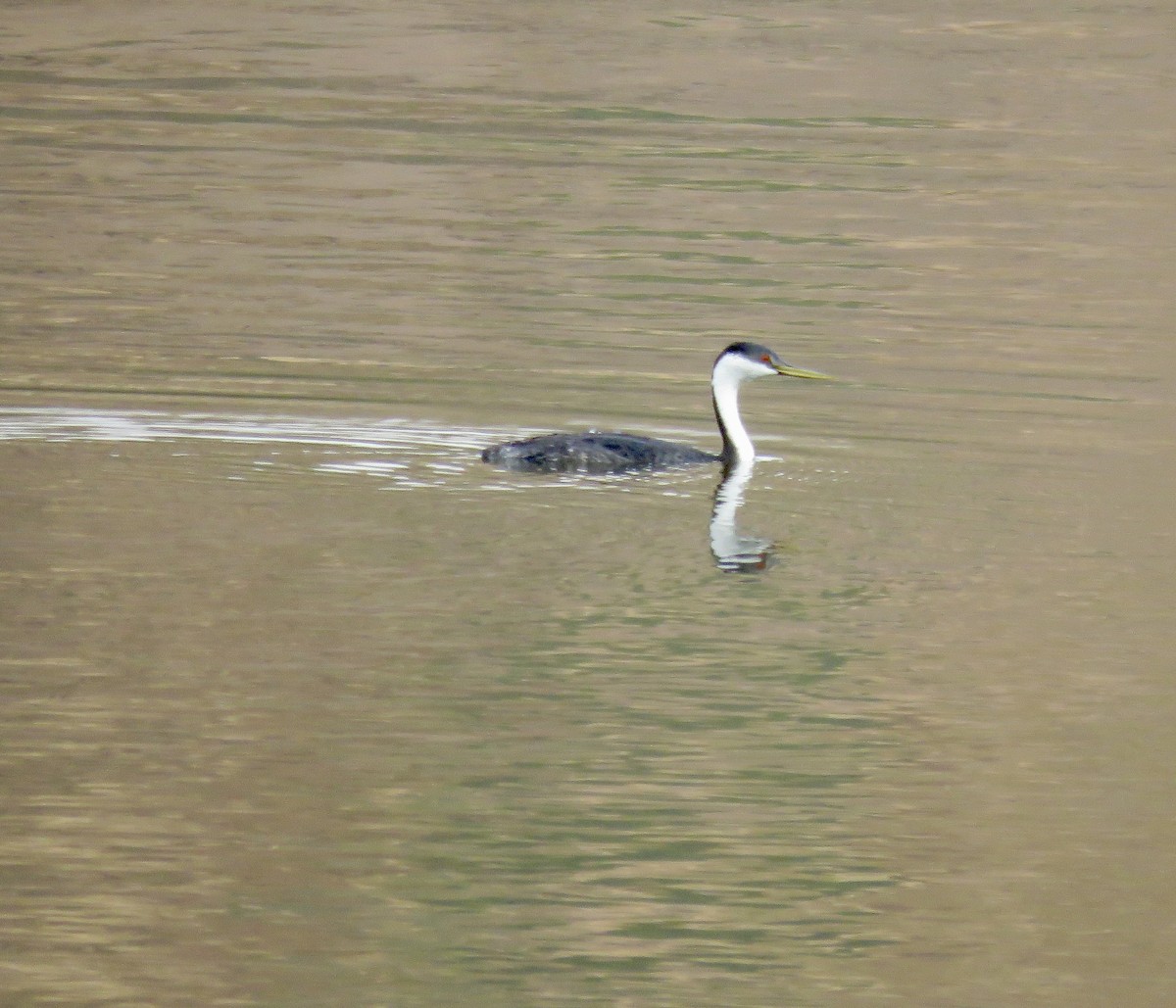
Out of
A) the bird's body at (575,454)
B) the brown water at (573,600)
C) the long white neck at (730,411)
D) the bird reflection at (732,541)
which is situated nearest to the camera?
the brown water at (573,600)

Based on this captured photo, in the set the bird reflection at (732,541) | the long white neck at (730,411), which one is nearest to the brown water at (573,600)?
the bird reflection at (732,541)

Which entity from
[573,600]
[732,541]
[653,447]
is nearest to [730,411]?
[653,447]

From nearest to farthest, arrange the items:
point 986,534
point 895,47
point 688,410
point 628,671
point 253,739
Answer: point 253,739, point 628,671, point 986,534, point 688,410, point 895,47

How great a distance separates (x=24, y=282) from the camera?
17.9 meters

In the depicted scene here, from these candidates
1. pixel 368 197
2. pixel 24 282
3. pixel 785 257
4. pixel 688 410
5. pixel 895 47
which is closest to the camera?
pixel 688 410

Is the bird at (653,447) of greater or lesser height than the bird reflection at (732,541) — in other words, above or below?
above

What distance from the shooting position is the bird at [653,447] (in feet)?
40.8

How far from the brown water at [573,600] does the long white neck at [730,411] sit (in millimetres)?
232

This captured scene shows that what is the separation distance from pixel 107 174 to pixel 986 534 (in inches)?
543

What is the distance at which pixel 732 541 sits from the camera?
11.5 m

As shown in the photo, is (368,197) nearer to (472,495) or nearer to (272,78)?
(272,78)

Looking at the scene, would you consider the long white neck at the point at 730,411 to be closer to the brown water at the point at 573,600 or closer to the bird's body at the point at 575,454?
the brown water at the point at 573,600

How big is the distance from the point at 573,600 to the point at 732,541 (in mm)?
1372

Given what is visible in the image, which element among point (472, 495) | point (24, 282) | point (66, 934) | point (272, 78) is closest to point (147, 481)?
point (472, 495)
